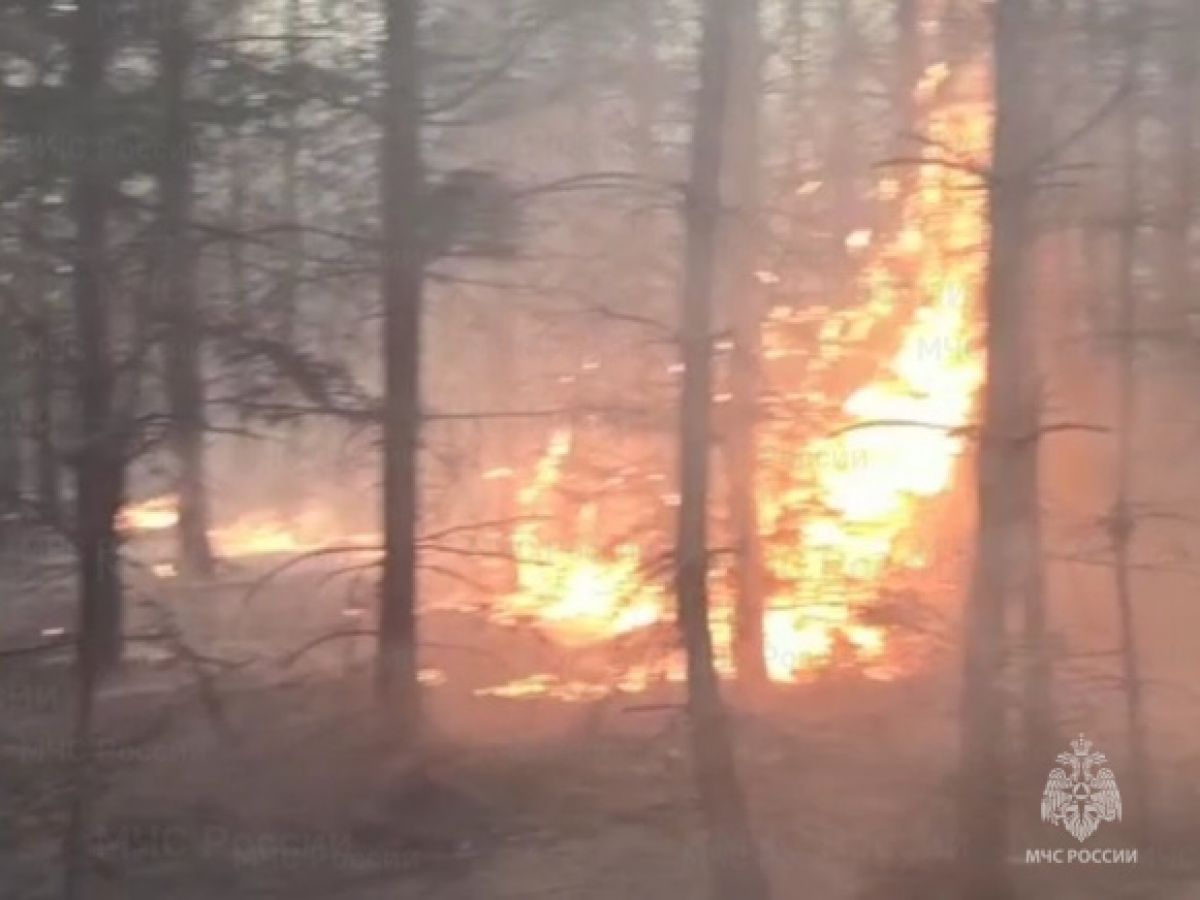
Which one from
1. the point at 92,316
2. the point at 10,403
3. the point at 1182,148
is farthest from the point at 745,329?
the point at 10,403

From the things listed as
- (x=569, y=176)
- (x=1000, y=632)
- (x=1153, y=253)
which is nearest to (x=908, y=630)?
(x=1000, y=632)

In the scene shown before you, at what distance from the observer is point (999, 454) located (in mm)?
2039

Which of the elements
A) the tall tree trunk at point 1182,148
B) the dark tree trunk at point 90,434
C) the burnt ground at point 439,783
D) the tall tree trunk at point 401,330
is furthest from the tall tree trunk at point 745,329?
the dark tree trunk at point 90,434

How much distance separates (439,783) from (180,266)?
0.80 m

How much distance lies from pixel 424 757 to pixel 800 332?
79 centimetres

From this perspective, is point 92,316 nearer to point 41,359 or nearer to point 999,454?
point 41,359

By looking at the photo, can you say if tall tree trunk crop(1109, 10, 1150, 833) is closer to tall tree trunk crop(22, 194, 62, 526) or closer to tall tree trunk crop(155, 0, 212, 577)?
tall tree trunk crop(155, 0, 212, 577)

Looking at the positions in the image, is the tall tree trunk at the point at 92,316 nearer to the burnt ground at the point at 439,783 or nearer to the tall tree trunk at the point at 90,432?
the tall tree trunk at the point at 90,432

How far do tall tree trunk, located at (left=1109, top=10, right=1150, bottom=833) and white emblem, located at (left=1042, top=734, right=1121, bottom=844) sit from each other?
1.6 inches

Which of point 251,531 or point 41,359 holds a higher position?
point 41,359

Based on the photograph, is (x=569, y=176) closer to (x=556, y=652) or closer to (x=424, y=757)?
(x=556, y=652)

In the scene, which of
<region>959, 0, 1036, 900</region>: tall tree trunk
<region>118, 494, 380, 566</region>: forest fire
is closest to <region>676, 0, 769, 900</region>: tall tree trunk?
<region>959, 0, 1036, 900</region>: tall tree trunk

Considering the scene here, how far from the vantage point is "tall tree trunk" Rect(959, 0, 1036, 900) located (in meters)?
2.03

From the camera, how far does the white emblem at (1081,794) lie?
6.64 ft
